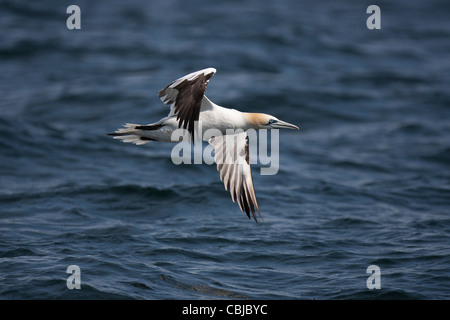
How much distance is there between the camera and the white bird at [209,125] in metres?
8.66

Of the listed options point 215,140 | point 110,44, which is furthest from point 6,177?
point 110,44

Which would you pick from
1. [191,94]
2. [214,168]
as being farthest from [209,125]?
[214,168]

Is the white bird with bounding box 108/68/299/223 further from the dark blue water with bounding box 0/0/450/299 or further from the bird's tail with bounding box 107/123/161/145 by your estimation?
the dark blue water with bounding box 0/0/450/299

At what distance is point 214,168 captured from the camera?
1443 centimetres

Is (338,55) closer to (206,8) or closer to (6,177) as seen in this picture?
(206,8)

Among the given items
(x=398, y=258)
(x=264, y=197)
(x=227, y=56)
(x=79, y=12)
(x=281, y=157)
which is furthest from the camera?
(x=79, y=12)

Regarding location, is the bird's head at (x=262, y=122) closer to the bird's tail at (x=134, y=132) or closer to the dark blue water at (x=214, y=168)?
the bird's tail at (x=134, y=132)

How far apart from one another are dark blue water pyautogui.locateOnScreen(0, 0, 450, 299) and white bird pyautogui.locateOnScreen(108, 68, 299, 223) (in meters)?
1.08

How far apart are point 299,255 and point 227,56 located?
38.4 ft

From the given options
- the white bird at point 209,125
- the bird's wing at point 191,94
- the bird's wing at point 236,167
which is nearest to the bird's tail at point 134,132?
the white bird at point 209,125

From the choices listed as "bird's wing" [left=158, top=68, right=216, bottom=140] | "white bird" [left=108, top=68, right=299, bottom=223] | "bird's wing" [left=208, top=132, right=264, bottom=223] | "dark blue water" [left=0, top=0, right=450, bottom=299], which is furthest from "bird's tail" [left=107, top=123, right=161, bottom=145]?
"dark blue water" [left=0, top=0, right=450, bottom=299]

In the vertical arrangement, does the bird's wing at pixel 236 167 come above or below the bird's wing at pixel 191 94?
below

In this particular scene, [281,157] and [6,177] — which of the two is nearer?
[6,177]

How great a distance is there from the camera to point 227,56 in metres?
20.9
